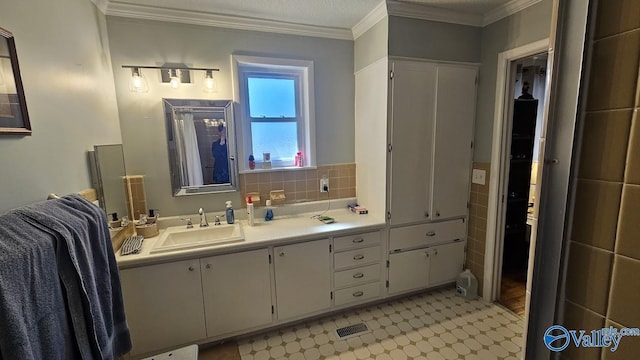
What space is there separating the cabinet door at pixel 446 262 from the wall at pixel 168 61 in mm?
1773

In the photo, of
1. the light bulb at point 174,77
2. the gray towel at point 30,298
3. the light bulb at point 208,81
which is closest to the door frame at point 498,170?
the light bulb at point 208,81

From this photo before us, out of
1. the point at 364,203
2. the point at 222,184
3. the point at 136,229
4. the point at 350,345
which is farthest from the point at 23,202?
the point at 364,203

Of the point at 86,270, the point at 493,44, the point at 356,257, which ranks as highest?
the point at 493,44

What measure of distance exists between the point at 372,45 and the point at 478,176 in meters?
1.56

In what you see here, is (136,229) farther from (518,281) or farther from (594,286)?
(518,281)

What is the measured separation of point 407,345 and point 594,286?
1.90 m

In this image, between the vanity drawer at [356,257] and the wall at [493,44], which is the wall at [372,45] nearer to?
the wall at [493,44]

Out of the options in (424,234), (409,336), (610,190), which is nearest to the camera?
(610,190)

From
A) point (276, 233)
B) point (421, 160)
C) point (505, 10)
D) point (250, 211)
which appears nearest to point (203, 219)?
point (250, 211)

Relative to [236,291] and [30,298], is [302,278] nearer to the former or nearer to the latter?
[236,291]

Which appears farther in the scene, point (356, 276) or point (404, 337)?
point (356, 276)

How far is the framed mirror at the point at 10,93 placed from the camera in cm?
108

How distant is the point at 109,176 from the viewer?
6.31 feet

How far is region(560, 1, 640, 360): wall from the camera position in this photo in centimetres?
45
